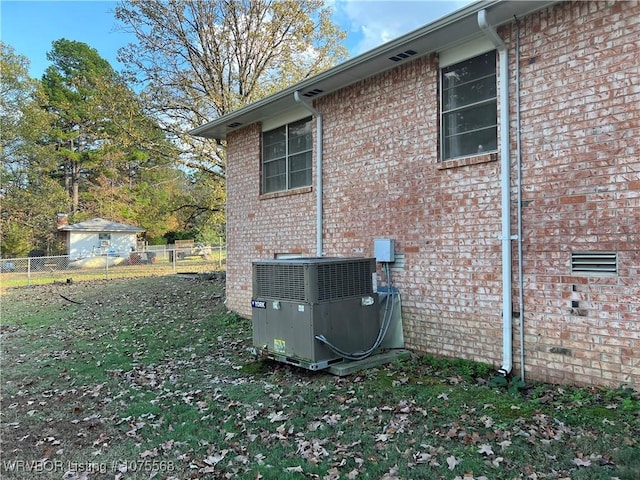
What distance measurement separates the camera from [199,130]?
9.71m

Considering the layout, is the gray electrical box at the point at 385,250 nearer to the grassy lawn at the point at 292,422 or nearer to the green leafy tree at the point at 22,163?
the grassy lawn at the point at 292,422

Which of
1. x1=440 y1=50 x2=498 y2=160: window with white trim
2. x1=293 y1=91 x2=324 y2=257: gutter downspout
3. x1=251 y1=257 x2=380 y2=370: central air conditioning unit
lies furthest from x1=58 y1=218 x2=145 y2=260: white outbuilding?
x1=440 y1=50 x2=498 y2=160: window with white trim

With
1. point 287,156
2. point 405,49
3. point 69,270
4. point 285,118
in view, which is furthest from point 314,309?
point 69,270

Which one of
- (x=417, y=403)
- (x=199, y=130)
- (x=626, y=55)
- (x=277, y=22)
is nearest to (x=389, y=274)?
(x=417, y=403)

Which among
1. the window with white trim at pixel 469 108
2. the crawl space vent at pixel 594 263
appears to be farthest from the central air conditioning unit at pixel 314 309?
the crawl space vent at pixel 594 263

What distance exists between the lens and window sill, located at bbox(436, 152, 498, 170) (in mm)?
5067

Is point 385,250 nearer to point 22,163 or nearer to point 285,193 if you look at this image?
point 285,193

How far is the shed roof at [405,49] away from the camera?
465 centimetres

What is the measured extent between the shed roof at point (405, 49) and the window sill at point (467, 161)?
4.70 ft

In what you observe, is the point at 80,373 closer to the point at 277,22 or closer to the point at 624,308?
the point at 624,308

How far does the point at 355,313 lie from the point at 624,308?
2.78 m

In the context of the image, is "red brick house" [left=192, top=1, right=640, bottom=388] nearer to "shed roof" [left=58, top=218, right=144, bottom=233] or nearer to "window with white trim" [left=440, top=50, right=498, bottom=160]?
"window with white trim" [left=440, top=50, right=498, bottom=160]

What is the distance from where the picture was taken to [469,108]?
5.51 m

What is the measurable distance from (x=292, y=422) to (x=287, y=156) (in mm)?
5487
